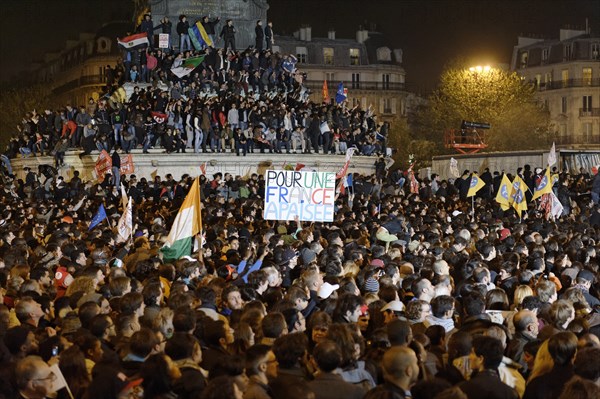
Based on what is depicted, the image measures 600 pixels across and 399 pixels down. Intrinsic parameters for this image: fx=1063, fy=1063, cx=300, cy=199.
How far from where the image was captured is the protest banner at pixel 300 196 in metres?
22.5

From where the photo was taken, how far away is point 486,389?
829cm

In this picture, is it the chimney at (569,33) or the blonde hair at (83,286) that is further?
the chimney at (569,33)

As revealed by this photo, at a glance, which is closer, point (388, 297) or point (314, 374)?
point (314, 374)

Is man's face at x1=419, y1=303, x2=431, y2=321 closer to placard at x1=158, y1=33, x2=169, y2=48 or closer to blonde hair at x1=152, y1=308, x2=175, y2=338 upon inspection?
blonde hair at x1=152, y1=308, x2=175, y2=338

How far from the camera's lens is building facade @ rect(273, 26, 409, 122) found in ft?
347

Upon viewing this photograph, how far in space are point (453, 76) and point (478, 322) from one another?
7681 centimetres

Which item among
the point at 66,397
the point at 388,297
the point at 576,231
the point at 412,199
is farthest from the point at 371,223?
the point at 66,397

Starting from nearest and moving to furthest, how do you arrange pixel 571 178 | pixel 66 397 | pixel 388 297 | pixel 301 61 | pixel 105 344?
1. pixel 66 397
2. pixel 105 344
3. pixel 388 297
4. pixel 571 178
5. pixel 301 61

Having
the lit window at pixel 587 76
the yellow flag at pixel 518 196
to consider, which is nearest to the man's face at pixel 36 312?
the yellow flag at pixel 518 196

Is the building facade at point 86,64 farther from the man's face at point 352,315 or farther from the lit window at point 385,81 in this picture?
the man's face at point 352,315

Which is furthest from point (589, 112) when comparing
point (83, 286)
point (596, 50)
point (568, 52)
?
point (83, 286)

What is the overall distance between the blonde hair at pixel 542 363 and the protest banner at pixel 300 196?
44.6 feet

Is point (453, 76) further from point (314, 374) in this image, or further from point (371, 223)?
point (314, 374)

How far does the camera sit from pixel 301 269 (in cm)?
1656
